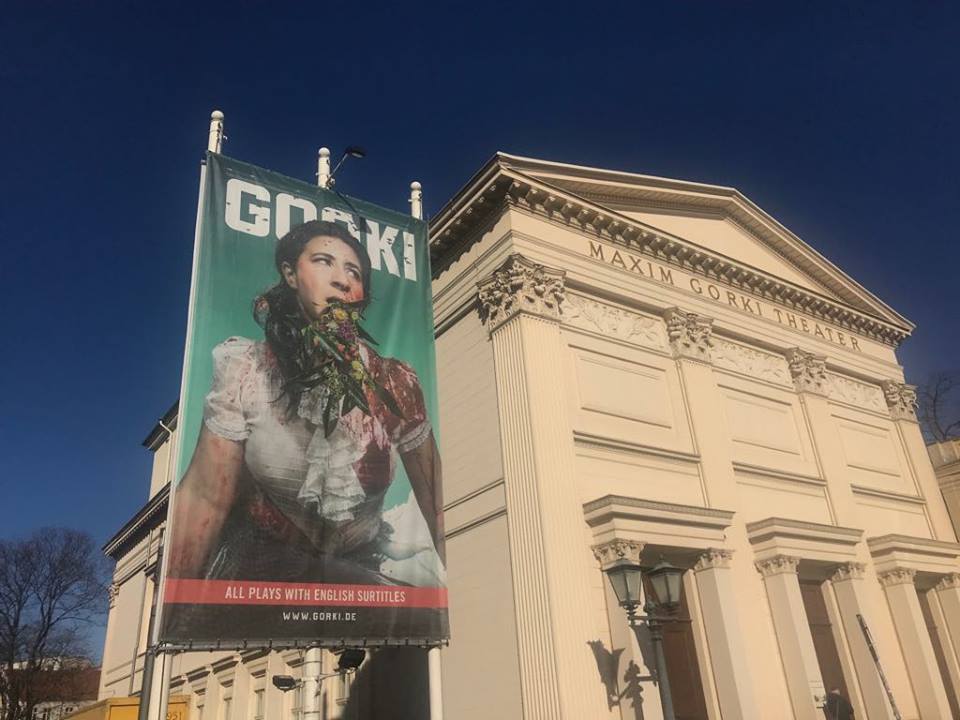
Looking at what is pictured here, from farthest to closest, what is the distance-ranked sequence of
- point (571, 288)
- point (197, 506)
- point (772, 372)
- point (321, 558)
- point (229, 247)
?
point (772, 372)
point (571, 288)
point (229, 247)
point (321, 558)
point (197, 506)

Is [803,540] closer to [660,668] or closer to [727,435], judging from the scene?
[727,435]

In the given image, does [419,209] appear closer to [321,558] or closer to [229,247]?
[229,247]

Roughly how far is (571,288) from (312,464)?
726cm

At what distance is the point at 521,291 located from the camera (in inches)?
563

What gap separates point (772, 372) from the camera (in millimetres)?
18625

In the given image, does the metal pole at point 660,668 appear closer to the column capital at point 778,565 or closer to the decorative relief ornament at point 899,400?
the column capital at point 778,565

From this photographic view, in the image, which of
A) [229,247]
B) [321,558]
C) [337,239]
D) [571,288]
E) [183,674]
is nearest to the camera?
[321,558]

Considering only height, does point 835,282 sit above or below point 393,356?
above

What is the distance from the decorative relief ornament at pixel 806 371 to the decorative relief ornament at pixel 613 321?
15.1 feet

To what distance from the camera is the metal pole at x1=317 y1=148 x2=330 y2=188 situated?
42.4ft

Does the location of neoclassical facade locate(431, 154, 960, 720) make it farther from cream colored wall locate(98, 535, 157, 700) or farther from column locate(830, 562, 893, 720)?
cream colored wall locate(98, 535, 157, 700)

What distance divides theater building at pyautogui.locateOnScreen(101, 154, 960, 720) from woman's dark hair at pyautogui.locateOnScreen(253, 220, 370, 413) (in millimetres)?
4213

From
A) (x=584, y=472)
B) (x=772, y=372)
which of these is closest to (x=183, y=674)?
(x=584, y=472)

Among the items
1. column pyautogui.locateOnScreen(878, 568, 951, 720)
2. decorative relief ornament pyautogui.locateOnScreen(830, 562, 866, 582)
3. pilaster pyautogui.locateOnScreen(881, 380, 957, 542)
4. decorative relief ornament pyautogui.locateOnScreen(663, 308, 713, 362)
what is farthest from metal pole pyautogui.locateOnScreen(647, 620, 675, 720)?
pilaster pyautogui.locateOnScreen(881, 380, 957, 542)
